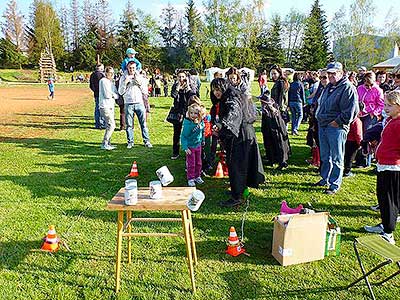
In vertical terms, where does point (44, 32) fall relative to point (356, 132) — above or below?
above

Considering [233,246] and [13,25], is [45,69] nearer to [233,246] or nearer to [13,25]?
[13,25]

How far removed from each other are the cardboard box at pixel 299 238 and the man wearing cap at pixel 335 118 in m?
2.14

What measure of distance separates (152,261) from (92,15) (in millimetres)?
63939

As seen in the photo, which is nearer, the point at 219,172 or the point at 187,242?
the point at 187,242

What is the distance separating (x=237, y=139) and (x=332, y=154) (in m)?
1.75

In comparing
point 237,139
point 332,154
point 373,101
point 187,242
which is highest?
point 373,101

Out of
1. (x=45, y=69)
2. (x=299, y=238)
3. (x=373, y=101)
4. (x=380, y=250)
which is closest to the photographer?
(x=380, y=250)

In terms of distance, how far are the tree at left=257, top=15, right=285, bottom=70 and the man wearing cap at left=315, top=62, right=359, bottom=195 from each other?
52553 millimetres

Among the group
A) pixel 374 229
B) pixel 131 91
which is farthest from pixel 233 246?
pixel 131 91

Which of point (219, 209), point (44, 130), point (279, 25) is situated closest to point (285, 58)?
point (279, 25)

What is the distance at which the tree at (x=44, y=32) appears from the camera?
5369 cm

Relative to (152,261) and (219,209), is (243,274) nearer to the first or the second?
(152,261)

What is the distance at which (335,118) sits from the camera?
220 inches

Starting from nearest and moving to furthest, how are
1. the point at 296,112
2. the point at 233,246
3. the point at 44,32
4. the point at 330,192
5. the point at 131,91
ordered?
the point at 233,246, the point at 330,192, the point at 131,91, the point at 296,112, the point at 44,32
